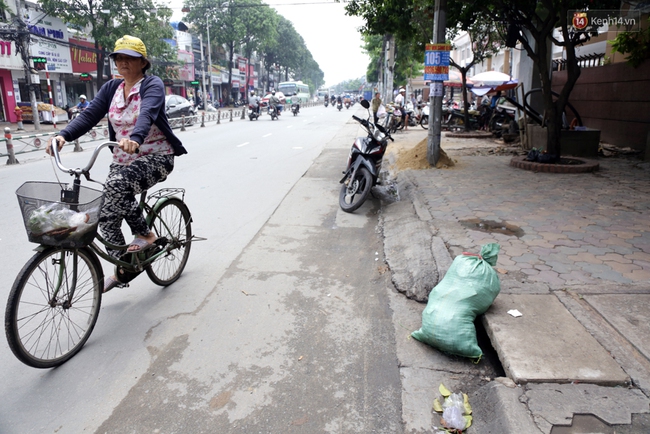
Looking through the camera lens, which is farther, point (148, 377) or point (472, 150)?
point (472, 150)

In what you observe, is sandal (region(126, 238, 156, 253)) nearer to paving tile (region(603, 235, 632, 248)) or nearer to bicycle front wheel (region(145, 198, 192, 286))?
bicycle front wheel (region(145, 198, 192, 286))

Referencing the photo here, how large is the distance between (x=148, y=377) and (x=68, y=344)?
25.6 inches

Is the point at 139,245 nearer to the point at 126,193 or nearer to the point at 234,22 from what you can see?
the point at 126,193

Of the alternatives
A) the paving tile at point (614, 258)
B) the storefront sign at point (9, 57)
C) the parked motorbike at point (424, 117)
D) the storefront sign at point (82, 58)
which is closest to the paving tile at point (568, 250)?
the paving tile at point (614, 258)

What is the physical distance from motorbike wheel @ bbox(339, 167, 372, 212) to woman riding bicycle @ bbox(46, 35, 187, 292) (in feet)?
11.2

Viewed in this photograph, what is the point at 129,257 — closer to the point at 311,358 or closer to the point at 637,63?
the point at 311,358

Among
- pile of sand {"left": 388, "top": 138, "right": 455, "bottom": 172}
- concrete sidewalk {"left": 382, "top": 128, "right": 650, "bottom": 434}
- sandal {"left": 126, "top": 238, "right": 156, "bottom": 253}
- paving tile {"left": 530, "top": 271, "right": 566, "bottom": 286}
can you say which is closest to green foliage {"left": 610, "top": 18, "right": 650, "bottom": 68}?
concrete sidewalk {"left": 382, "top": 128, "right": 650, "bottom": 434}

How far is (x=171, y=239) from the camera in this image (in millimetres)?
4043

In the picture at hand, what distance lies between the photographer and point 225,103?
194ft

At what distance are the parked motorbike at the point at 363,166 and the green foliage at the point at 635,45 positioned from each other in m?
7.14

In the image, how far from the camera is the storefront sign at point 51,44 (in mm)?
25484

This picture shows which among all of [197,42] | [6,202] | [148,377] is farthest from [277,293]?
[197,42]

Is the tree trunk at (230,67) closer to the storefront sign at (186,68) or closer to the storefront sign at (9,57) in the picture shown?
the storefront sign at (186,68)

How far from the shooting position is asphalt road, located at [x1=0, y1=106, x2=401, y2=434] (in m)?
2.50
